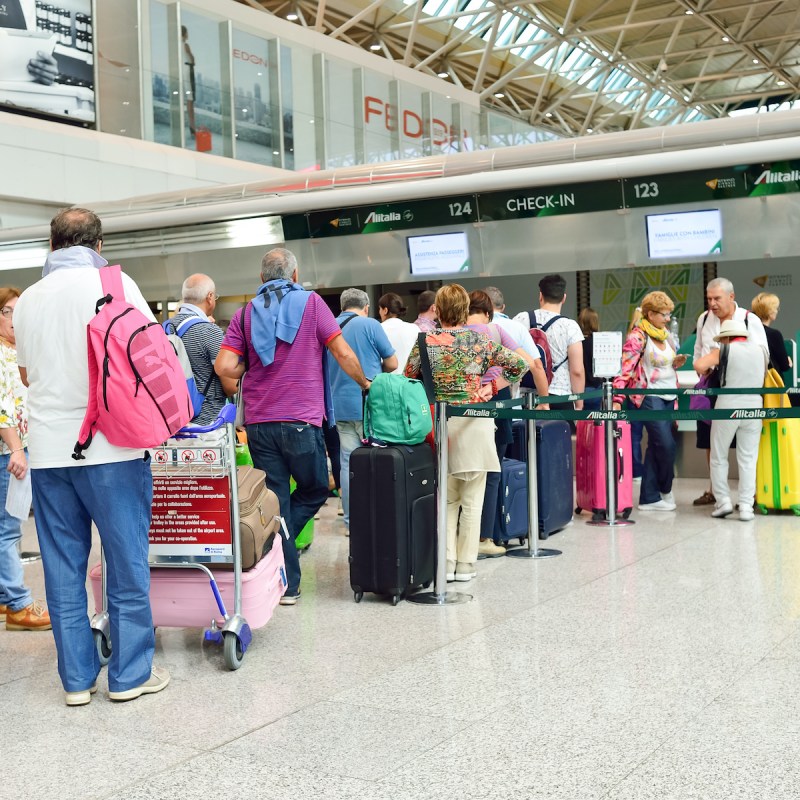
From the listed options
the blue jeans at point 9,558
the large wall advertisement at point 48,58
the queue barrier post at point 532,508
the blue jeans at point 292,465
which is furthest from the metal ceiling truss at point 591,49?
the blue jeans at point 9,558

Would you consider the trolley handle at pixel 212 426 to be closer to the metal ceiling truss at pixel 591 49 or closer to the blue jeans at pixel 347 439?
the blue jeans at pixel 347 439

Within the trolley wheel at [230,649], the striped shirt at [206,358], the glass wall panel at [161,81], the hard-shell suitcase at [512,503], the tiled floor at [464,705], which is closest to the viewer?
the tiled floor at [464,705]

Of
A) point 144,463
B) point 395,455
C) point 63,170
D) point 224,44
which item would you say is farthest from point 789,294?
point 144,463

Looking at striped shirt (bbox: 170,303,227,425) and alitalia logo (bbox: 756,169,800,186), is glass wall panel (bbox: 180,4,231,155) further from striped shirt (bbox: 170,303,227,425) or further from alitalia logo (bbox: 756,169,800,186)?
striped shirt (bbox: 170,303,227,425)

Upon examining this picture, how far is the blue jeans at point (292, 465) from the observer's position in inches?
199

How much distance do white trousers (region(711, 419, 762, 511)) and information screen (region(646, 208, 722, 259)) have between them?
2.28 metres

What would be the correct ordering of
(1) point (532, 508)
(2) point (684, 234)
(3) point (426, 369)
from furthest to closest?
(2) point (684, 234) < (1) point (532, 508) < (3) point (426, 369)

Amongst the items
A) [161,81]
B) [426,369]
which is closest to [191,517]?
[426,369]

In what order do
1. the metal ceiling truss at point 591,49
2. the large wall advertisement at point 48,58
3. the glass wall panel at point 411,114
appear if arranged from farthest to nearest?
the metal ceiling truss at point 591,49 → the glass wall panel at point 411,114 → the large wall advertisement at point 48,58

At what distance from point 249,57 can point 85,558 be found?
14651 mm

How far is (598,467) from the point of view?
7832 millimetres

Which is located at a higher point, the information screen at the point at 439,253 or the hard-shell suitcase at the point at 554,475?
the information screen at the point at 439,253

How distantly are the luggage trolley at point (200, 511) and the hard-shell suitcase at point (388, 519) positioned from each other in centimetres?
112

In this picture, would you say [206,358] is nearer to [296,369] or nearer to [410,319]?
[296,369]
